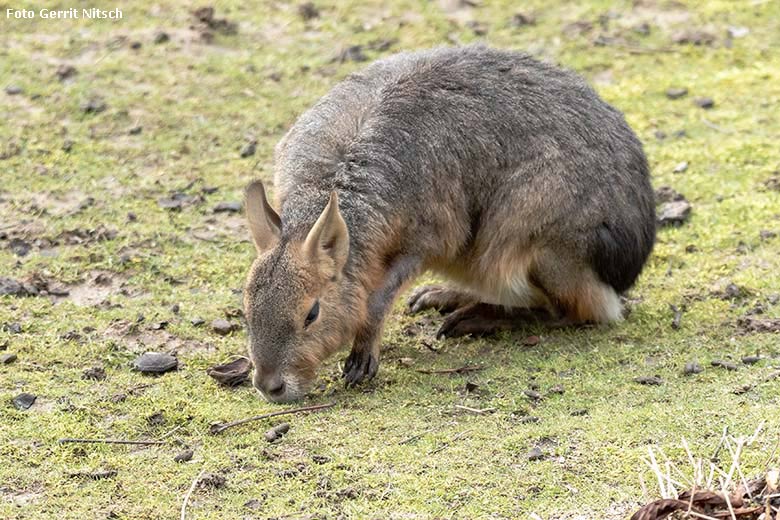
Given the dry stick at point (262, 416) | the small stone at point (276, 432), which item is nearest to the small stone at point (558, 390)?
the dry stick at point (262, 416)

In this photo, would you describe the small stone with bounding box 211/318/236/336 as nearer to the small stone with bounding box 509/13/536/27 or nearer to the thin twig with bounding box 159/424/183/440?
the thin twig with bounding box 159/424/183/440

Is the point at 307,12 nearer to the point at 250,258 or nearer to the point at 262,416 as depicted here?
the point at 250,258

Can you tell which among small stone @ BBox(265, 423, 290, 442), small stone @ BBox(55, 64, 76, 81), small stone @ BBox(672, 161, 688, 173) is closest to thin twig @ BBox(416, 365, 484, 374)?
small stone @ BBox(265, 423, 290, 442)

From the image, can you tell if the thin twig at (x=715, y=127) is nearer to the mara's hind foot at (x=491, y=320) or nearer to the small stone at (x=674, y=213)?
the small stone at (x=674, y=213)

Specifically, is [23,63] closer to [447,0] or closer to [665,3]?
[447,0]

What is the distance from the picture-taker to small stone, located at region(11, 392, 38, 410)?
5164 mm

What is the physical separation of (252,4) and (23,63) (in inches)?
78.0

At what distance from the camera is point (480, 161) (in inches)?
234

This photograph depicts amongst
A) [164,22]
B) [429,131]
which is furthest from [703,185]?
[164,22]

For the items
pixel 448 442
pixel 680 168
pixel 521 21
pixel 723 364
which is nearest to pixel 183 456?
pixel 448 442

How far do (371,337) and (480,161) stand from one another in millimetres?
1015

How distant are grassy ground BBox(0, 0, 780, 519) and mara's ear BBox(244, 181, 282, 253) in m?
0.65

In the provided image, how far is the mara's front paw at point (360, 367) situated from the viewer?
558 centimetres

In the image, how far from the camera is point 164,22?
31.6 feet
